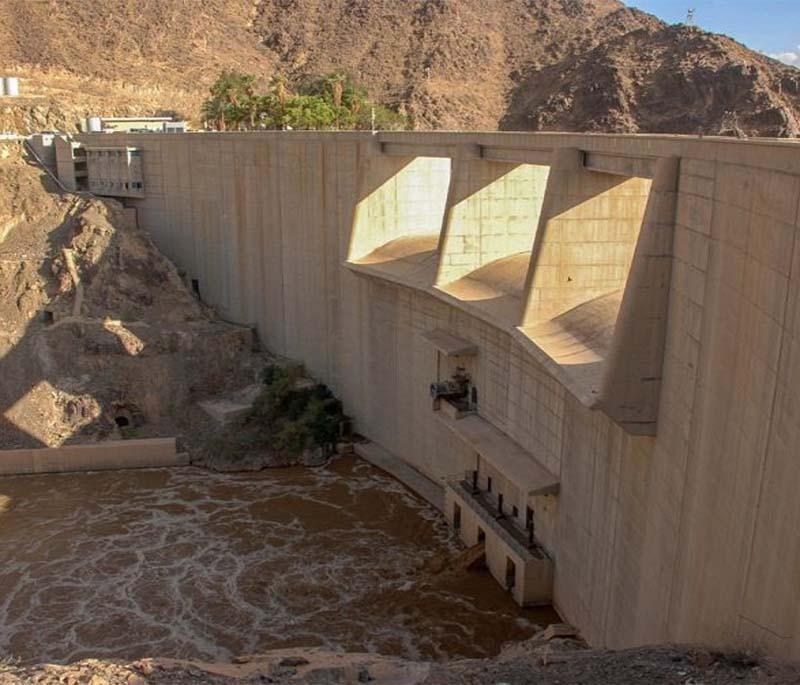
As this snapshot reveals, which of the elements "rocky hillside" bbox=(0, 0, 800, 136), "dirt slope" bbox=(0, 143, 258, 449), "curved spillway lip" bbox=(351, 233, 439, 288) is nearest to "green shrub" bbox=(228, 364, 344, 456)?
"dirt slope" bbox=(0, 143, 258, 449)

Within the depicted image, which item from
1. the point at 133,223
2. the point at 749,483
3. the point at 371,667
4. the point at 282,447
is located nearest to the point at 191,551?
the point at 282,447

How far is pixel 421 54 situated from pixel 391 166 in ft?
151

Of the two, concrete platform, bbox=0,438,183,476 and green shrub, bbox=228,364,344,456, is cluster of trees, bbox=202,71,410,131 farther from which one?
concrete platform, bbox=0,438,183,476

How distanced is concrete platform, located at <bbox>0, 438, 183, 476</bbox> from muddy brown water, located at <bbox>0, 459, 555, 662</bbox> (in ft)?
→ 1.35

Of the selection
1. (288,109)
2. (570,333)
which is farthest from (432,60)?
(570,333)

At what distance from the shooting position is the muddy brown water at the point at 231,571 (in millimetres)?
16188

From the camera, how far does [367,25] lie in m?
69.1

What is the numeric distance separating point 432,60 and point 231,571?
2118 inches

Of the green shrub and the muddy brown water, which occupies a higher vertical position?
the green shrub

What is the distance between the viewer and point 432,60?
216 ft

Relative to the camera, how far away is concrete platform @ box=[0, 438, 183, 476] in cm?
2417

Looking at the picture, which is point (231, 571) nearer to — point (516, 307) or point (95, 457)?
point (95, 457)

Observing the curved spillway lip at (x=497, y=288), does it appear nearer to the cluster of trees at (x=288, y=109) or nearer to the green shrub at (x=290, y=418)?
the green shrub at (x=290, y=418)

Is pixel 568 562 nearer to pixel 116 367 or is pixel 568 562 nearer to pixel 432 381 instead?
pixel 432 381
